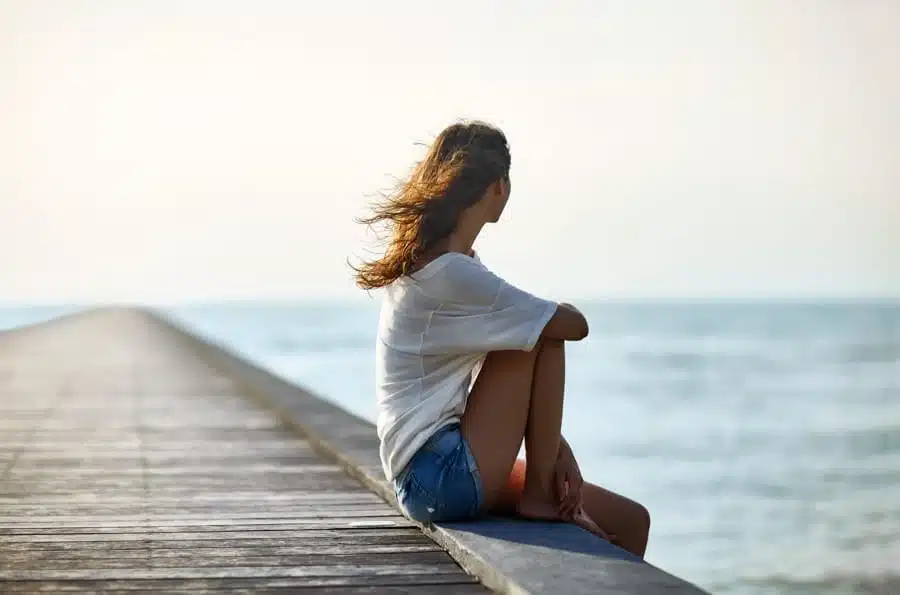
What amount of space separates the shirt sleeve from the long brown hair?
0.13 metres

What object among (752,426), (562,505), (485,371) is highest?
(485,371)

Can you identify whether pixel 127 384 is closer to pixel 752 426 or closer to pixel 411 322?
pixel 411 322

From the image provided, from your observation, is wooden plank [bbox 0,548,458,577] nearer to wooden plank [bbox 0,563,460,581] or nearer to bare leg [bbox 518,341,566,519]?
wooden plank [bbox 0,563,460,581]

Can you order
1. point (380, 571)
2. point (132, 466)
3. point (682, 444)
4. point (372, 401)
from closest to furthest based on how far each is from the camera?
point (380, 571)
point (132, 466)
point (682, 444)
point (372, 401)

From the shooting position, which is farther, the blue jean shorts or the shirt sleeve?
the blue jean shorts

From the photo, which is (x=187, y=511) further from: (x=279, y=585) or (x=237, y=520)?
(x=279, y=585)

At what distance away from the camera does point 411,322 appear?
12.6 ft

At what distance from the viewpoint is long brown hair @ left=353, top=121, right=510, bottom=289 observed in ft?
12.4

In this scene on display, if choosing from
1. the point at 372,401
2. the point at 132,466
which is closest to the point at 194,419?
the point at 132,466

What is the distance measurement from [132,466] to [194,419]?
2.31 meters

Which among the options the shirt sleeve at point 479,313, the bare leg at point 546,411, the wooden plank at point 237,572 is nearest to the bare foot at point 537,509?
the bare leg at point 546,411

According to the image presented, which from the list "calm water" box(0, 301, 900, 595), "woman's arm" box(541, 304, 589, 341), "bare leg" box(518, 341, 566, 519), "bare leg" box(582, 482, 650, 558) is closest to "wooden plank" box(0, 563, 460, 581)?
"bare leg" box(518, 341, 566, 519)

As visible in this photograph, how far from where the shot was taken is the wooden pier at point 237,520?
3473mm

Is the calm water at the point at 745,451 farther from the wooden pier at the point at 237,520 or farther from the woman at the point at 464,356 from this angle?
the woman at the point at 464,356
